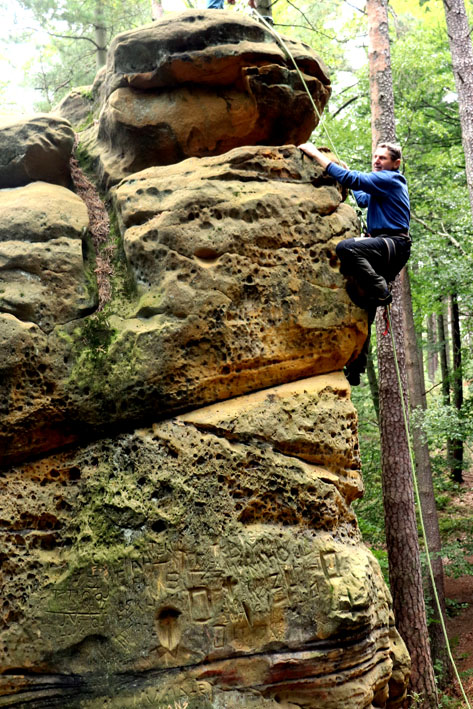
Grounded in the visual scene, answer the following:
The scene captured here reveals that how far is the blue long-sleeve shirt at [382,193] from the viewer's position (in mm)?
5863

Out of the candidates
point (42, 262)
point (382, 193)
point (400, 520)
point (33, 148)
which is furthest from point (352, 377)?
point (33, 148)

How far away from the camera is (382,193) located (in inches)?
235

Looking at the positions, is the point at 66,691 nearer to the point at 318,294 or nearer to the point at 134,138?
the point at 318,294

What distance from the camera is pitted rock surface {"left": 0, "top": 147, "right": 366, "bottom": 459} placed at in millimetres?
5371

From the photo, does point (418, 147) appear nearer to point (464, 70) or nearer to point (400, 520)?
point (464, 70)

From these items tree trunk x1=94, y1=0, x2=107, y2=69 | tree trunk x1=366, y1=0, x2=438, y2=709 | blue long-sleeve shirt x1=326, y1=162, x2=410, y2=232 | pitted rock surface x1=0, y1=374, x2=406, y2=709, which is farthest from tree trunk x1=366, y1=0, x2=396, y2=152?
tree trunk x1=94, y1=0, x2=107, y2=69

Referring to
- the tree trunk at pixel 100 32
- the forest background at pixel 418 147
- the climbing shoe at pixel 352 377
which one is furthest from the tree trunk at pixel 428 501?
the tree trunk at pixel 100 32

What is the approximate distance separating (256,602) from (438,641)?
24.7 ft

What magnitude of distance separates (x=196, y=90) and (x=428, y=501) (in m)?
8.82

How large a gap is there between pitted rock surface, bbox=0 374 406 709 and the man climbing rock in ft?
5.11

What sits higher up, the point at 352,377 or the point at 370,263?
the point at 370,263

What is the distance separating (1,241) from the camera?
5.70m

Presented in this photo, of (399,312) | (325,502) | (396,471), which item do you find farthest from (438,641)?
(325,502)

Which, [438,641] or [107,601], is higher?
[107,601]
